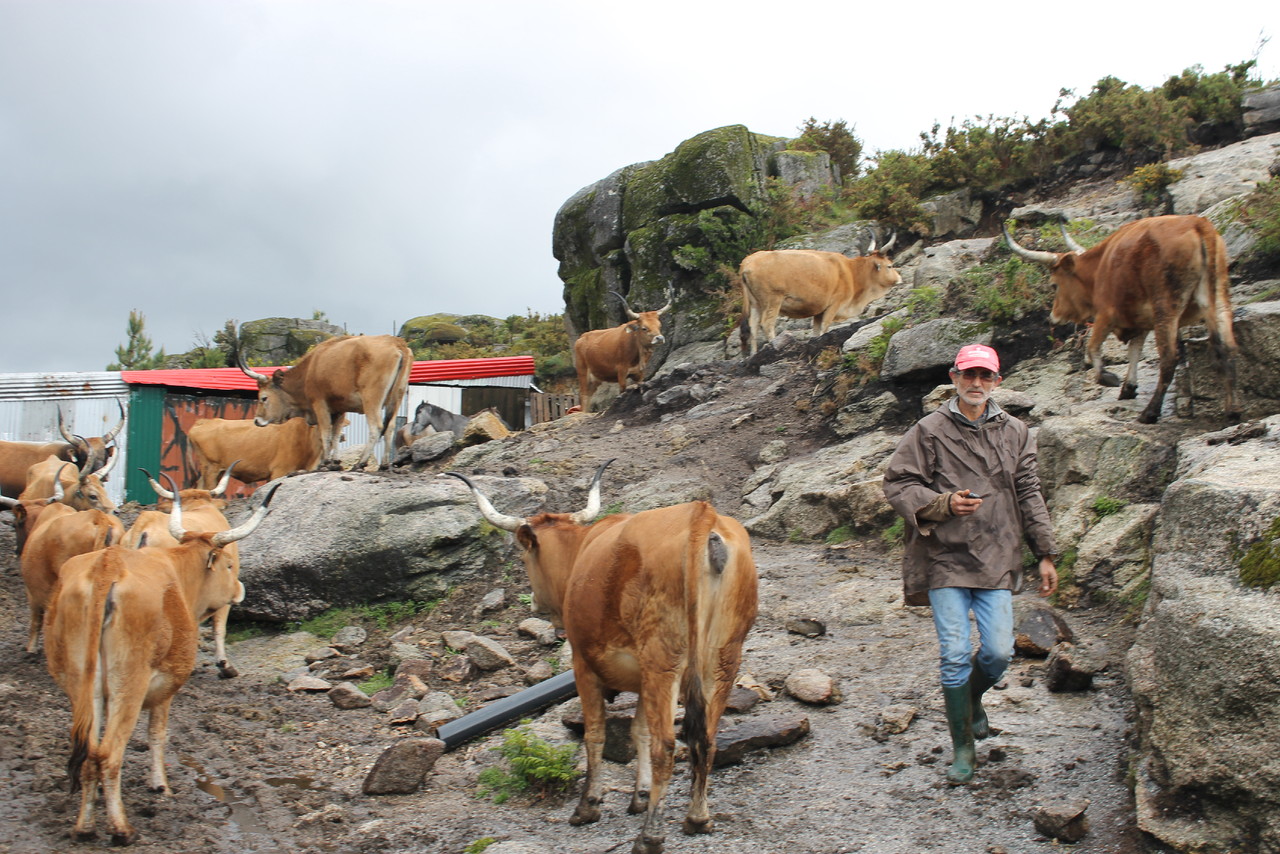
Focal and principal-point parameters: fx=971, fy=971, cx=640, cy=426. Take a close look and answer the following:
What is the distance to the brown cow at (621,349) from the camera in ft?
65.6

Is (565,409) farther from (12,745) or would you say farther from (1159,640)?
(1159,640)

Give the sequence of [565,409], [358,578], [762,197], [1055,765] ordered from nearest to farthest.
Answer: [1055,765]
[358,578]
[762,197]
[565,409]

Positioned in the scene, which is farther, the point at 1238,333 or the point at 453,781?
the point at 1238,333

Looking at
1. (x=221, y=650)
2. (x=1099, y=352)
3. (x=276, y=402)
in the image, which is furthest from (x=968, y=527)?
(x=276, y=402)

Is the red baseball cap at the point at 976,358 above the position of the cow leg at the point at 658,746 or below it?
above

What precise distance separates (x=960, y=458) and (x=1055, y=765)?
1.66m

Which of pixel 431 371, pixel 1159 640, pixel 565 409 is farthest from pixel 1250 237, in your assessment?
pixel 431 371

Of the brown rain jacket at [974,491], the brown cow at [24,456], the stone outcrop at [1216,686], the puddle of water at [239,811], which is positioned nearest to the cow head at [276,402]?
the brown cow at [24,456]

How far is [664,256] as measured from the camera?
2188 centimetres

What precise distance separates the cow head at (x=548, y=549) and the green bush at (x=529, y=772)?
89cm

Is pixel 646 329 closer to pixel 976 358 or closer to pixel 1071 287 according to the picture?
pixel 1071 287

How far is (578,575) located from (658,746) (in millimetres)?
1149

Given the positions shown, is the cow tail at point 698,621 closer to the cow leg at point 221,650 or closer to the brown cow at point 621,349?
the cow leg at point 221,650

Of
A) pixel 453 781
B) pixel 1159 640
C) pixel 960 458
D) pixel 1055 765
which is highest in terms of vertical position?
pixel 960 458
